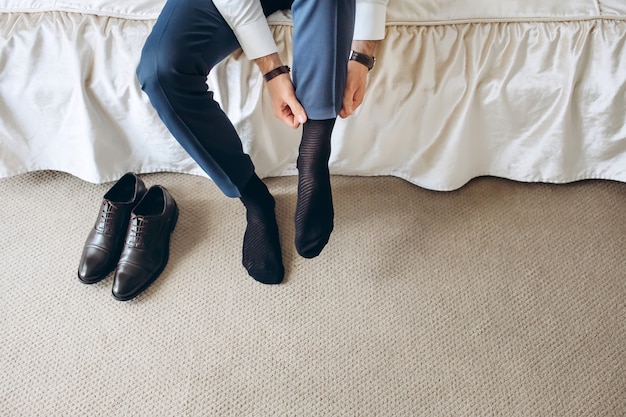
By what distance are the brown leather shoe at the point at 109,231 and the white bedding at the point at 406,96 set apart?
10cm

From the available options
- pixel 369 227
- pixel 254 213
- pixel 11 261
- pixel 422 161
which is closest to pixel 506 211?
pixel 422 161

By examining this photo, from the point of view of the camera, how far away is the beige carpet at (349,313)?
3.44ft

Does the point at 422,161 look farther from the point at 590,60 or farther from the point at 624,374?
the point at 624,374

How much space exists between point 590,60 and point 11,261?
4.65 ft

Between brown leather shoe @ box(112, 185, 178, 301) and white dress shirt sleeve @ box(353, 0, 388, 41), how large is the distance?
2.02ft

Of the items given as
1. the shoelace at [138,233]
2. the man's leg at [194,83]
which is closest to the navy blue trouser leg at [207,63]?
the man's leg at [194,83]

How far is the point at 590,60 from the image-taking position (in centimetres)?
109

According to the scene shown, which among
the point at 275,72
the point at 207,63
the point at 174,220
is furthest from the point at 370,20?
the point at 174,220

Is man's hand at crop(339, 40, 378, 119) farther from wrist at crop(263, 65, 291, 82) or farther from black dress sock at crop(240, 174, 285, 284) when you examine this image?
black dress sock at crop(240, 174, 285, 284)

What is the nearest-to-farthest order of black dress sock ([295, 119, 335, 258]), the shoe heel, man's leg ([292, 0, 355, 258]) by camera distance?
man's leg ([292, 0, 355, 258]) → black dress sock ([295, 119, 335, 258]) → the shoe heel

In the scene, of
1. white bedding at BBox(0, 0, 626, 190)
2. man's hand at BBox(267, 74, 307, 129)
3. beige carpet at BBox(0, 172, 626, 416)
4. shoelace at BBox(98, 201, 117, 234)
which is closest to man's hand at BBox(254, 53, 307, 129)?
man's hand at BBox(267, 74, 307, 129)

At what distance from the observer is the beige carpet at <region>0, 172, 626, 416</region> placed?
1049mm

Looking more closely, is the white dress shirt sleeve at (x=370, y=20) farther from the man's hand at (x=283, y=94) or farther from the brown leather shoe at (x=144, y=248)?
the brown leather shoe at (x=144, y=248)

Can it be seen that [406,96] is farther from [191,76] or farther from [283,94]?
[191,76]
